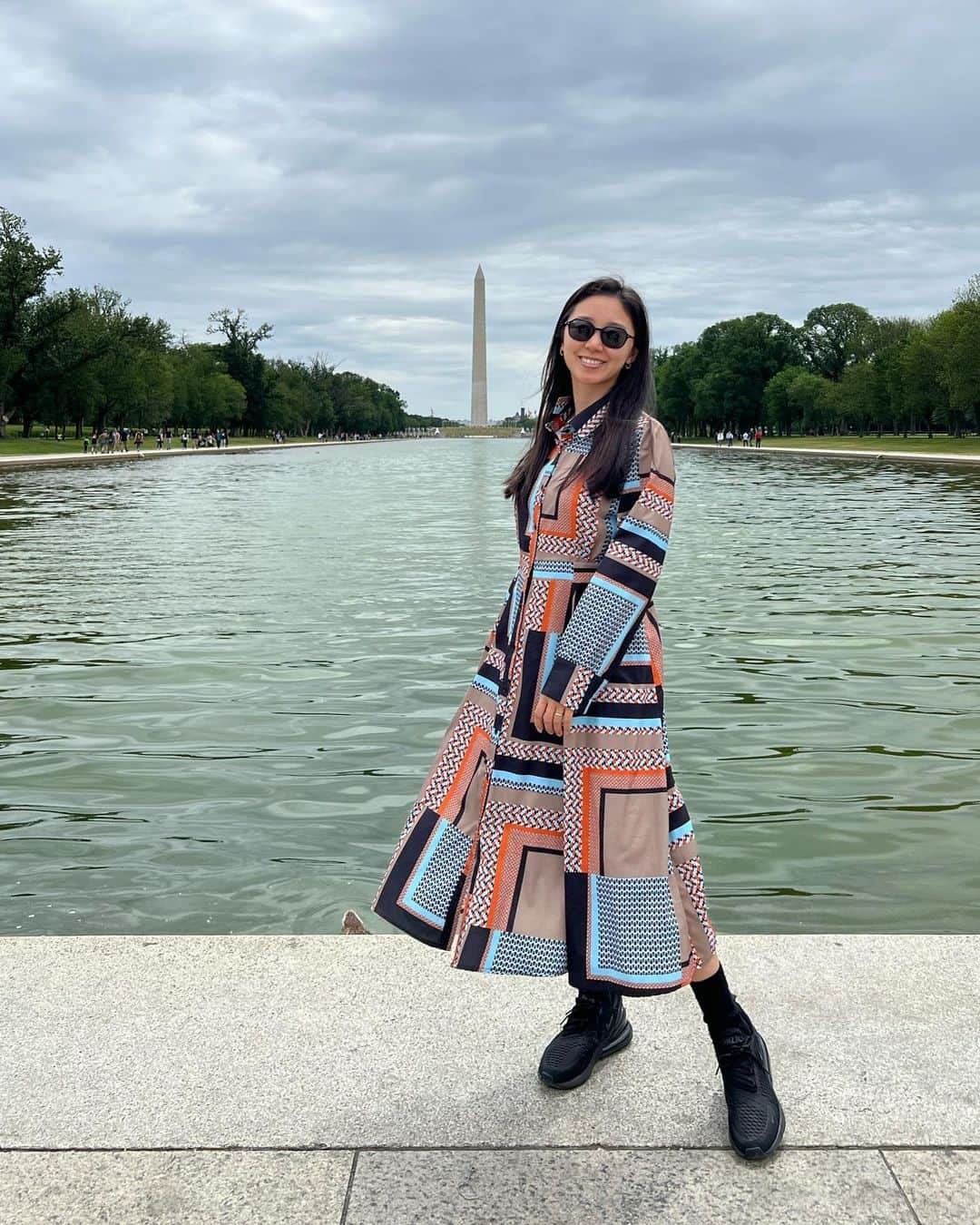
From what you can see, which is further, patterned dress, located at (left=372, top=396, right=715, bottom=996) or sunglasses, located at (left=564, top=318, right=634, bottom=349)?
sunglasses, located at (left=564, top=318, right=634, bottom=349)

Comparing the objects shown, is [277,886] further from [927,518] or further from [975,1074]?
[927,518]

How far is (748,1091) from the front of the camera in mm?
2990

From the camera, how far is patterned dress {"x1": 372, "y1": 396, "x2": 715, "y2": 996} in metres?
2.95

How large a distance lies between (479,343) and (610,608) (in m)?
131

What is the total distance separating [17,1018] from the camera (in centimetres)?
352

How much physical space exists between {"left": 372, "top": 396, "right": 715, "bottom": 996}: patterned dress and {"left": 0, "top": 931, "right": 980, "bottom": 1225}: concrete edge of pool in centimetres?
37

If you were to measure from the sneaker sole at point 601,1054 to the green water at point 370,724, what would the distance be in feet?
6.28

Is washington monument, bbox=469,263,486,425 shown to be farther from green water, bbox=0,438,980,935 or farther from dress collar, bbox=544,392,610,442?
dress collar, bbox=544,392,610,442

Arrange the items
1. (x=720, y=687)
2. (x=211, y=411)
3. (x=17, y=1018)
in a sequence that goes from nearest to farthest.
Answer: (x=17, y=1018) < (x=720, y=687) < (x=211, y=411)

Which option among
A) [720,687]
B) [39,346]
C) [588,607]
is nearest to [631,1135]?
[588,607]

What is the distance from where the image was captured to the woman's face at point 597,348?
3182 mm

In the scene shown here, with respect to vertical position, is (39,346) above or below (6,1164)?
above

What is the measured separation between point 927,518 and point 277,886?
22.4 m

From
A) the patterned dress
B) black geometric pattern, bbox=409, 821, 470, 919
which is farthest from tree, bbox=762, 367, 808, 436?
black geometric pattern, bbox=409, 821, 470, 919
